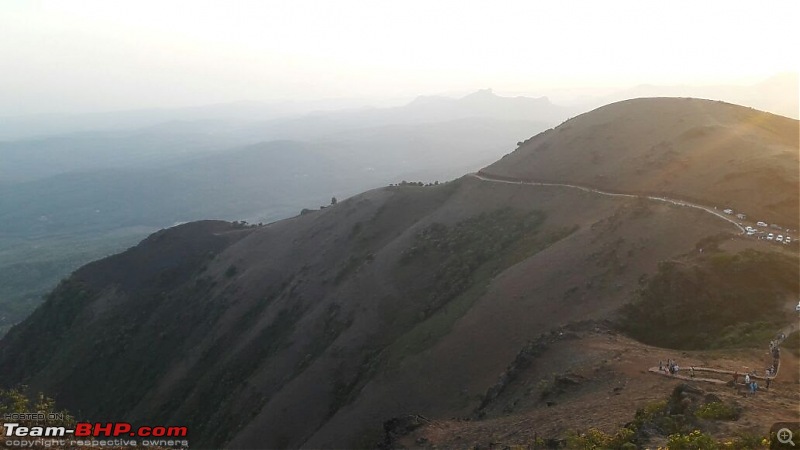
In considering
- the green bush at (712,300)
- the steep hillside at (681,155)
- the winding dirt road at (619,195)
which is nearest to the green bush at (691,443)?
the green bush at (712,300)

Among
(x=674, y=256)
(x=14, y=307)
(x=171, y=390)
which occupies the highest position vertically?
(x=674, y=256)

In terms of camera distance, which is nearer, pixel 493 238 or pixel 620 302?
pixel 620 302

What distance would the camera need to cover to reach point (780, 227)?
43938mm

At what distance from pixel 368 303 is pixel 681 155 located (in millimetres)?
42320

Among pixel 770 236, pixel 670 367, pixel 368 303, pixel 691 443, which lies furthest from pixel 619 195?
pixel 691 443

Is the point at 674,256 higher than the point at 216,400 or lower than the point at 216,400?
higher

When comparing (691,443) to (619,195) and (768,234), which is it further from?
(619,195)

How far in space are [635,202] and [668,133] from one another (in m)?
23.8

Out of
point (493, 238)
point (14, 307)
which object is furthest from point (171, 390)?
point (14, 307)

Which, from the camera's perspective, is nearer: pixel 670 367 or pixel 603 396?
pixel 603 396

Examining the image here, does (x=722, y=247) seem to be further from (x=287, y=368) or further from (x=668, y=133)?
(x=287, y=368)

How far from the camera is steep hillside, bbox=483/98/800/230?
1960 inches

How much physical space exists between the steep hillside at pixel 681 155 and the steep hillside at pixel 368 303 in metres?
0.84

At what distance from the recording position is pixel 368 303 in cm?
6228
